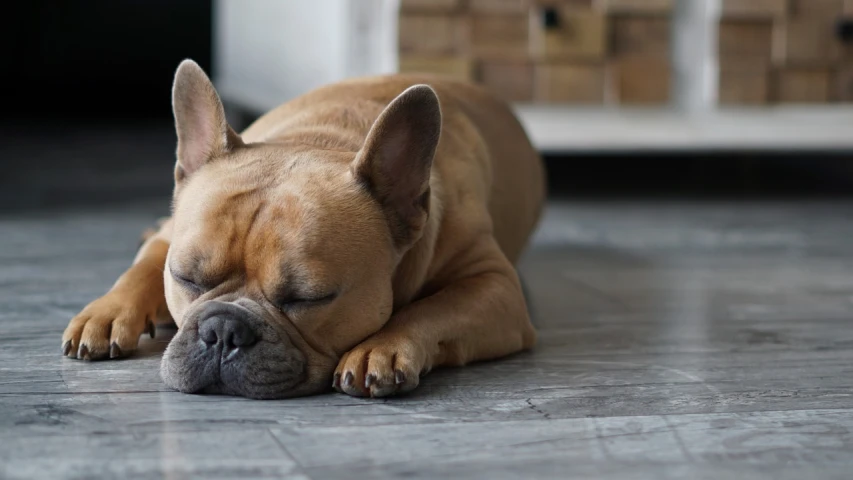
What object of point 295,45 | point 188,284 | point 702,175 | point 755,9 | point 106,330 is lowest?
point 702,175

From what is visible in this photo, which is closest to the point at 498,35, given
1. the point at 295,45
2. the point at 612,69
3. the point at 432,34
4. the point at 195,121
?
the point at 432,34

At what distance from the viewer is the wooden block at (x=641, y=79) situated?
3697 millimetres

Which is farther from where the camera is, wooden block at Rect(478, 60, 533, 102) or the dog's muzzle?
wooden block at Rect(478, 60, 533, 102)

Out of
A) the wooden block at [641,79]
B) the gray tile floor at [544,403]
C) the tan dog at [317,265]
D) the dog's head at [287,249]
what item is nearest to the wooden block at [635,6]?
the wooden block at [641,79]

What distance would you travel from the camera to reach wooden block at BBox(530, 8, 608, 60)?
3592 mm

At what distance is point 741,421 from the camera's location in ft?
5.05

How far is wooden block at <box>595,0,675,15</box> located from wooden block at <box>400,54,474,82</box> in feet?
1.58

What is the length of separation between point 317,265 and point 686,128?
251 cm

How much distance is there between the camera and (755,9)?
3662 millimetres

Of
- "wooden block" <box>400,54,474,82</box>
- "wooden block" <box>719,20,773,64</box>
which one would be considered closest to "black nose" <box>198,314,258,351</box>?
"wooden block" <box>400,54,474,82</box>

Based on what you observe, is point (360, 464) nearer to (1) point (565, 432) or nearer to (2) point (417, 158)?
(1) point (565, 432)

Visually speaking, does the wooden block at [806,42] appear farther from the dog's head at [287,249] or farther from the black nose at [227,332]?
the black nose at [227,332]

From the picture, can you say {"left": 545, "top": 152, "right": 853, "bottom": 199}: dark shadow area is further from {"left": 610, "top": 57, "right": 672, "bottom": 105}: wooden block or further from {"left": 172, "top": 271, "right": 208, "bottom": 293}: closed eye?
{"left": 172, "top": 271, "right": 208, "bottom": 293}: closed eye

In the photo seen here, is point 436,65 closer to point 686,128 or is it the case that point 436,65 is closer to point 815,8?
point 686,128
